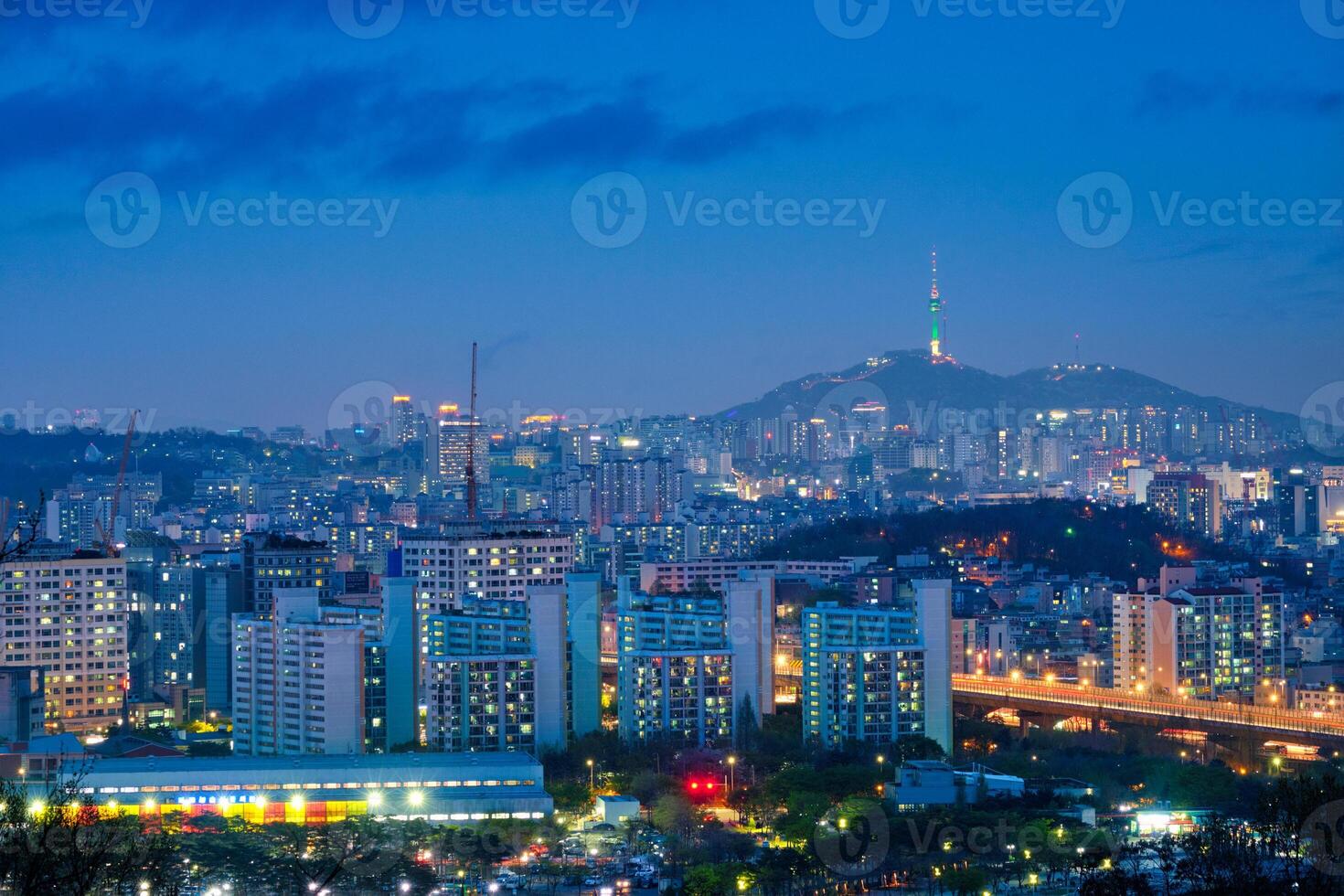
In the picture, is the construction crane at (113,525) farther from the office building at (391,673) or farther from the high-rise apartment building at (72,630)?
the office building at (391,673)

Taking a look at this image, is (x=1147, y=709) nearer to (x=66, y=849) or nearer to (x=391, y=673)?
(x=391, y=673)

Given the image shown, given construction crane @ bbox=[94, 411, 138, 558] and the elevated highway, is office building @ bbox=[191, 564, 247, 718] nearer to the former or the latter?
construction crane @ bbox=[94, 411, 138, 558]

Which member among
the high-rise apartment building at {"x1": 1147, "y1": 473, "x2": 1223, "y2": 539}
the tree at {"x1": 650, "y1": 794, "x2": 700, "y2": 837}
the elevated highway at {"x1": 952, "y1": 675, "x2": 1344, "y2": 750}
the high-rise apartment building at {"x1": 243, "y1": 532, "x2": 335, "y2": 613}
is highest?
the high-rise apartment building at {"x1": 1147, "y1": 473, "x2": 1223, "y2": 539}

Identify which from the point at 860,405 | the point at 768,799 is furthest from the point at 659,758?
the point at 860,405

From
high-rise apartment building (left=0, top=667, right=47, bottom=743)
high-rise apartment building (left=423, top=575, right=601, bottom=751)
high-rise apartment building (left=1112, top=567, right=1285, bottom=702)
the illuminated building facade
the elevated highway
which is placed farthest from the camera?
high-rise apartment building (left=1112, top=567, right=1285, bottom=702)

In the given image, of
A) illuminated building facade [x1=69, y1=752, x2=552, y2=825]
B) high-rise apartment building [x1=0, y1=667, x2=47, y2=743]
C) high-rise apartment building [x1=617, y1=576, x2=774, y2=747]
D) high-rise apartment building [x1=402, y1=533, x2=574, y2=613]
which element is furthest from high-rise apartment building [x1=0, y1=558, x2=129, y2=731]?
illuminated building facade [x1=69, y1=752, x2=552, y2=825]

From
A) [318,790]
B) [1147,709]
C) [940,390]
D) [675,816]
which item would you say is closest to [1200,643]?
[1147,709]

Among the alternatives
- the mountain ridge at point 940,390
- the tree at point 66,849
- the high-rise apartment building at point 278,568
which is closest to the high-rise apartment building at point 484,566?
the high-rise apartment building at point 278,568

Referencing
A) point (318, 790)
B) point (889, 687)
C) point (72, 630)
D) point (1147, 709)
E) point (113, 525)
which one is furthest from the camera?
point (113, 525)
